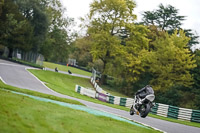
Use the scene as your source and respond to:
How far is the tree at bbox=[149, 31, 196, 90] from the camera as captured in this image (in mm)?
42859

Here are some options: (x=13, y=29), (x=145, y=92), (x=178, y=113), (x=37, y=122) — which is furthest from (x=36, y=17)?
(x=37, y=122)

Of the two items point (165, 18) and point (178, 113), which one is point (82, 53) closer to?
point (165, 18)

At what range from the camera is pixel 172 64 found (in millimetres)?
42812

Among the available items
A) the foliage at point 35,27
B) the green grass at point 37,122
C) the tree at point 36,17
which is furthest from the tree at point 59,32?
the green grass at point 37,122

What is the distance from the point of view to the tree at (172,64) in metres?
42.9

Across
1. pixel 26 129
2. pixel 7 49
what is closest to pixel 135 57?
pixel 7 49

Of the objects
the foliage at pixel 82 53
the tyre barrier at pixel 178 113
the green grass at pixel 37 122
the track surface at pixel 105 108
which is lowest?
the tyre barrier at pixel 178 113

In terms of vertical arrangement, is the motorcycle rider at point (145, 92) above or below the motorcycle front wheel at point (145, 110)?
above

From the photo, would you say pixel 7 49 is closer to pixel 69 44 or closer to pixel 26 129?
pixel 69 44

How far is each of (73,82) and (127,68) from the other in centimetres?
935

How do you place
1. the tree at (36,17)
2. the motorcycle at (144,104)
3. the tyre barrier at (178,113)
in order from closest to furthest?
the motorcycle at (144,104) < the tyre barrier at (178,113) < the tree at (36,17)

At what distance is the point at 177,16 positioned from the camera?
60.3 meters

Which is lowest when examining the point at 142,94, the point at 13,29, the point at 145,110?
the point at 145,110

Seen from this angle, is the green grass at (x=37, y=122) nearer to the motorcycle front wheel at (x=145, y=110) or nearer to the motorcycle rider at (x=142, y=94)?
the motorcycle front wheel at (x=145, y=110)
